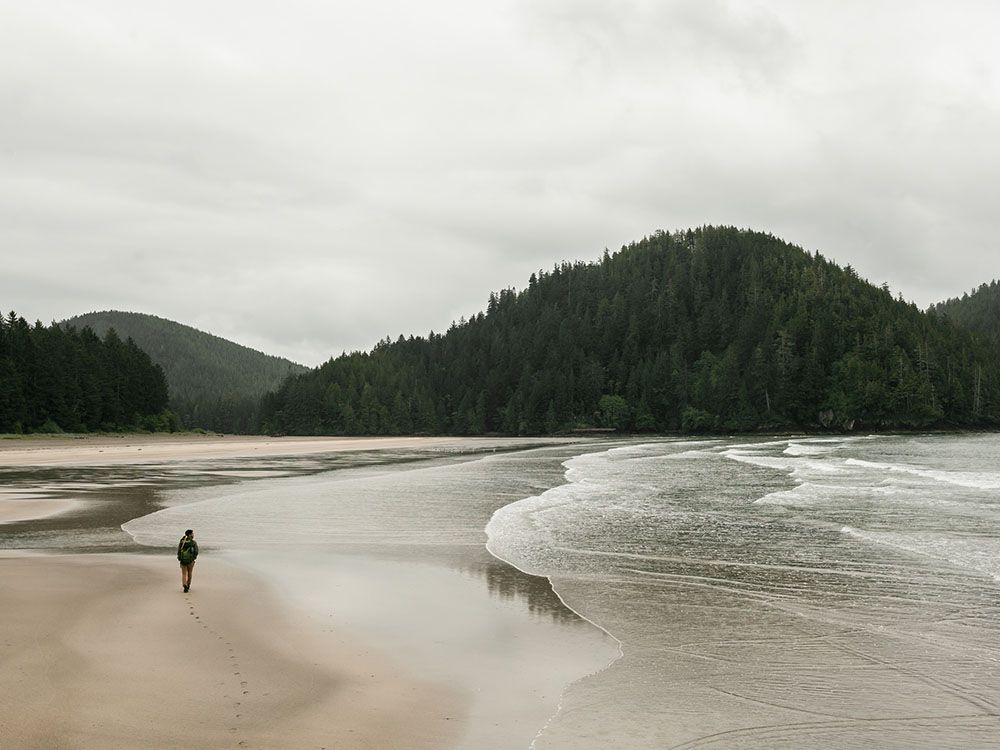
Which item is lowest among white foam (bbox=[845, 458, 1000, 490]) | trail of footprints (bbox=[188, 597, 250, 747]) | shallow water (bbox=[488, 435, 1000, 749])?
shallow water (bbox=[488, 435, 1000, 749])

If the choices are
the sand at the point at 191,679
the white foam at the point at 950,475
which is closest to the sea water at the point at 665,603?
the sand at the point at 191,679

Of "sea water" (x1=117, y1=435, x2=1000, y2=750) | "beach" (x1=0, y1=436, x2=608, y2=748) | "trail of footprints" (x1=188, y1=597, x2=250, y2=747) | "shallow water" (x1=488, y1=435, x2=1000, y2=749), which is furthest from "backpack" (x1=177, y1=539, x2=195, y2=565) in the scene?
"shallow water" (x1=488, y1=435, x2=1000, y2=749)

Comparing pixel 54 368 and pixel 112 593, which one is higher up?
pixel 54 368

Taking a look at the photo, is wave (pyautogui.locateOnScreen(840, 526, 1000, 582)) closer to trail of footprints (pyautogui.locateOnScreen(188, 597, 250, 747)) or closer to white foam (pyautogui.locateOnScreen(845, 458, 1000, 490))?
trail of footprints (pyautogui.locateOnScreen(188, 597, 250, 747))

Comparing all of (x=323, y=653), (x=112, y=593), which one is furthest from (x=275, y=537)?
(x=323, y=653)

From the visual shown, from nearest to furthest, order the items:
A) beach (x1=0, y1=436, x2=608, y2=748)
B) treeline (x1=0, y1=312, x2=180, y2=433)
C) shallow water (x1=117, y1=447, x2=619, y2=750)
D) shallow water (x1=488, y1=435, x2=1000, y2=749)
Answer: beach (x1=0, y1=436, x2=608, y2=748) → shallow water (x1=488, y1=435, x2=1000, y2=749) → shallow water (x1=117, y1=447, x2=619, y2=750) → treeline (x1=0, y1=312, x2=180, y2=433)

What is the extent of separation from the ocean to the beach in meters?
0.10

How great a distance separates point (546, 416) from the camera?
200 m

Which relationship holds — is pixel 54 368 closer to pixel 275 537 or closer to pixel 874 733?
pixel 275 537

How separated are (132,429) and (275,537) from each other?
103 metres

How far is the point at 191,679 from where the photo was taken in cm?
977

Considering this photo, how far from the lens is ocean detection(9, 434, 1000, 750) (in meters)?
9.12

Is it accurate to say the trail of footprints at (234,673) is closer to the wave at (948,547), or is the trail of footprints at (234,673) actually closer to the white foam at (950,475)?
the wave at (948,547)

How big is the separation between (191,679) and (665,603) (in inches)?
354
